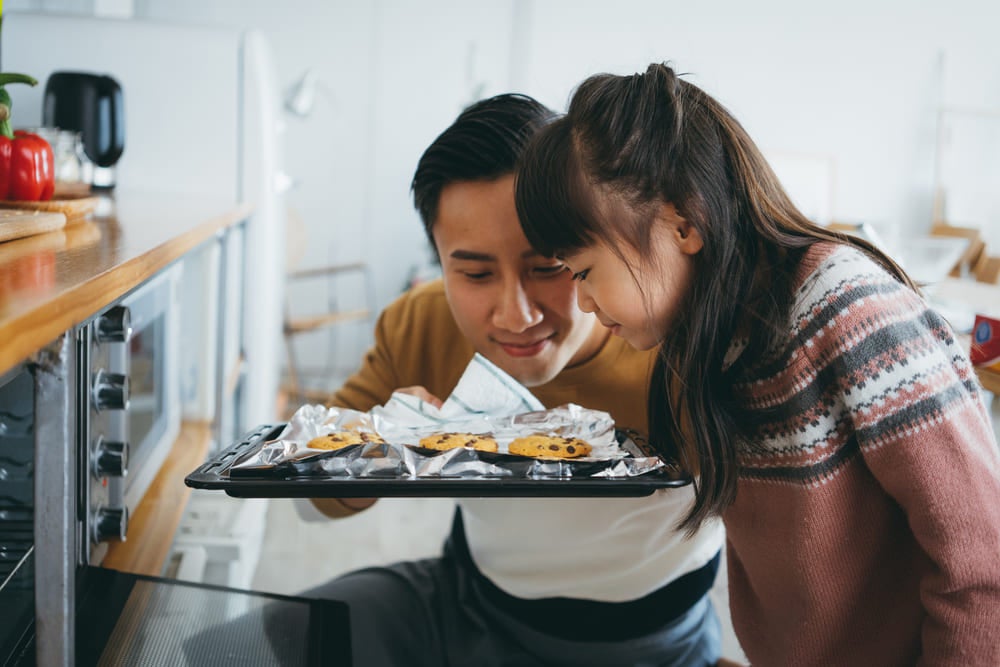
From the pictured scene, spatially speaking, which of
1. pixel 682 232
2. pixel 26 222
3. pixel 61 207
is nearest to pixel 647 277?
pixel 682 232

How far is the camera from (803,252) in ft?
2.85

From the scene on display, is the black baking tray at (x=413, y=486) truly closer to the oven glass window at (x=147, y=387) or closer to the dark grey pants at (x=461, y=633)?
the dark grey pants at (x=461, y=633)

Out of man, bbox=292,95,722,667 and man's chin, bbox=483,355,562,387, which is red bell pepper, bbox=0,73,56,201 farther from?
man's chin, bbox=483,355,562,387

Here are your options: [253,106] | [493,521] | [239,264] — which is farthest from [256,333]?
[493,521]

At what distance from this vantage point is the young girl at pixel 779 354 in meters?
0.79

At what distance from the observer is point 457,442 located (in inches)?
35.0

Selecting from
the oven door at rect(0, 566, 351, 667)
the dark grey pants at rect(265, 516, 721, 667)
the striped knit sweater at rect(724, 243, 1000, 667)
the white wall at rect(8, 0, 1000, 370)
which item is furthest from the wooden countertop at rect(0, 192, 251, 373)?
the white wall at rect(8, 0, 1000, 370)

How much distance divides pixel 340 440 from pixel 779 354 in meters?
0.44

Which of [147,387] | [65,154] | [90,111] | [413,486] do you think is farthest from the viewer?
[90,111]

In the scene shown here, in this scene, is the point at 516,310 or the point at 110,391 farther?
the point at 516,310

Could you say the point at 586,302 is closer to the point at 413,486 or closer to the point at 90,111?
the point at 413,486

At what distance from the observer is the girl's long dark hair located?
33.4 inches

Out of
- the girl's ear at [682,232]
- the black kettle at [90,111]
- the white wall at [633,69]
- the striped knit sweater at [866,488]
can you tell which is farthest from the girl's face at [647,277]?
the white wall at [633,69]

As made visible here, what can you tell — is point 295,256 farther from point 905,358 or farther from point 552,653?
point 905,358
